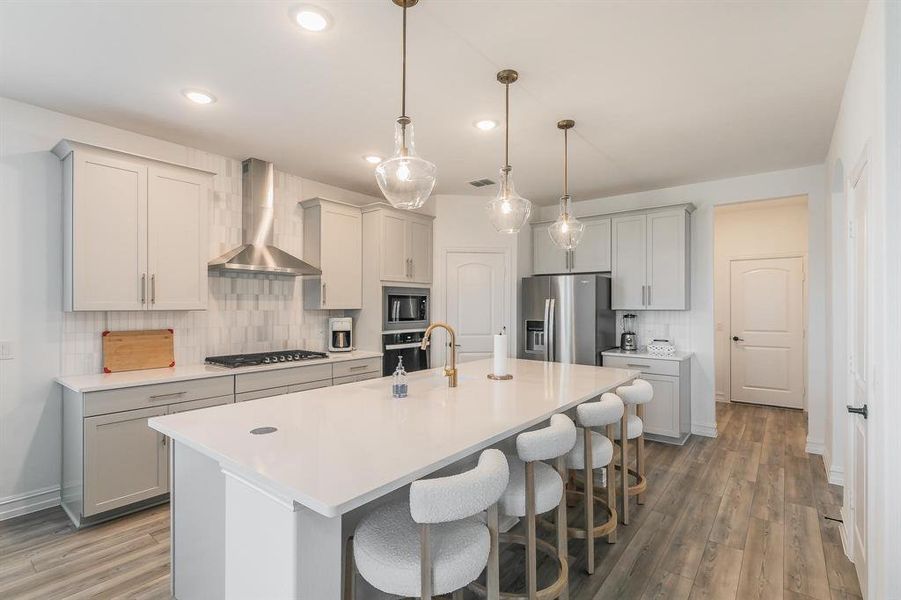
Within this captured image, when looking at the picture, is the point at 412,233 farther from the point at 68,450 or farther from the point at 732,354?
the point at 732,354

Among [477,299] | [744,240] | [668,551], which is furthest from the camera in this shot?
[744,240]

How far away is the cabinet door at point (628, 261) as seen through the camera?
4863 millimetres

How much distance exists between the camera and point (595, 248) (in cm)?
517

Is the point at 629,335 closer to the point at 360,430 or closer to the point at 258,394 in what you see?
the point at 258,394

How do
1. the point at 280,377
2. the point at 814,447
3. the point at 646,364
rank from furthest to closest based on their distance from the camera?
the point at 646,364 → the point at 814,447 → the point at 280,377

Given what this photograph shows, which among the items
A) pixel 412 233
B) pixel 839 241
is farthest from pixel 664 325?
pixel 412 233

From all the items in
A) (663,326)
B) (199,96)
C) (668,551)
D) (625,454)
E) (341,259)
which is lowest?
(668,551)

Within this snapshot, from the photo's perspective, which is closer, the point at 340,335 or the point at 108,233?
the point at 108,233

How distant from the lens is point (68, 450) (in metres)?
2.88

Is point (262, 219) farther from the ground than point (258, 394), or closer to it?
farther from the ground

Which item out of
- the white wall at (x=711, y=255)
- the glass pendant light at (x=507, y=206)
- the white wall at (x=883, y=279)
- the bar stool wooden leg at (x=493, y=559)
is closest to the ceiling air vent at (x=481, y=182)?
the white wall at (x=711, y=255)

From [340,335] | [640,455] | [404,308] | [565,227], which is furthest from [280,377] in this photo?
[640,455]

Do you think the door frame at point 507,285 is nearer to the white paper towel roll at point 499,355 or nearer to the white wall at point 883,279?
the white paper towel roll at point 499,355

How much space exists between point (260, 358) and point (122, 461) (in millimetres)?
1129
